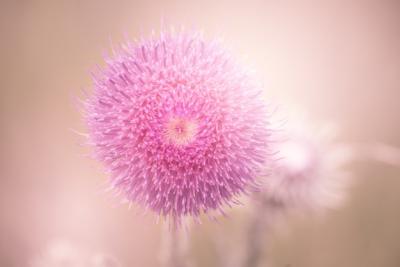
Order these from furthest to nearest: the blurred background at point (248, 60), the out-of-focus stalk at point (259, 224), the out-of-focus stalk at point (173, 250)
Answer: the blurred background at point (248, 60) < the out-of-focus stalk at point (259, 224) < the out-of-focus stalk at point (173, 250)

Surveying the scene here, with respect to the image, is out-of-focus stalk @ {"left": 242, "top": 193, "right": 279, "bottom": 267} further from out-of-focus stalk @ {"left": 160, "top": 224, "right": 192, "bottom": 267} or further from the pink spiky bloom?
the pink spiky bloom

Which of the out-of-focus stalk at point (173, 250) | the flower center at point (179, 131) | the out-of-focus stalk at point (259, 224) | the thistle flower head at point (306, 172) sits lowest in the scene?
the out-of-focus stalk at point (173, 250)

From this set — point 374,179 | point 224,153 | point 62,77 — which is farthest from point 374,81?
point 224,153

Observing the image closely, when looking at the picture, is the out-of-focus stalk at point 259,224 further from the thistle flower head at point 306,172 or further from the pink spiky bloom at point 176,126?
the pink spiky bloom at point 176,126

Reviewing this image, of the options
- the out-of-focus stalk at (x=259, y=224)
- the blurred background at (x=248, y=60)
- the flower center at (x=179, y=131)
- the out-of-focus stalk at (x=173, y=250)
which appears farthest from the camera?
the blurred background at (x=248, y=60)

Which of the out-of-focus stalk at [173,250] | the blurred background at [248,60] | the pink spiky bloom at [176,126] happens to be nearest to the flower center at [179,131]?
the pink spiky bloom at [176,126]

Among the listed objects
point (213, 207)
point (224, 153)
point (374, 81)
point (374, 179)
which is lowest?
point (213, 207)

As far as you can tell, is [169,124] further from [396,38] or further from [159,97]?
[396,38]
